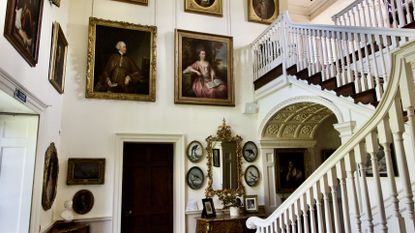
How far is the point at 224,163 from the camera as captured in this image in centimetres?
606

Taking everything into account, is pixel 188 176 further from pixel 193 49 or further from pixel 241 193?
pixel 193 49

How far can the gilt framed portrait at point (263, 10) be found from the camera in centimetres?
699

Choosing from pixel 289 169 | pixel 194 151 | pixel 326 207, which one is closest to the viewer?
pixel 326 207

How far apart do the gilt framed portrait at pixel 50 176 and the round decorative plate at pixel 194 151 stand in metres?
2.37

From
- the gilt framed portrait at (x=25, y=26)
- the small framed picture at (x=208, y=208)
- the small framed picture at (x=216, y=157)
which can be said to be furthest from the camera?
the small framed picture at (x=216, y=157)

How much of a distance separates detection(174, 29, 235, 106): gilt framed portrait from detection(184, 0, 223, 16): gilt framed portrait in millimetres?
572

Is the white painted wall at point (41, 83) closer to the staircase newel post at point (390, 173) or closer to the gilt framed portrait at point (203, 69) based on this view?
the gilt framed portrait at point (203, 69)

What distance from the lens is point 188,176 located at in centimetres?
577

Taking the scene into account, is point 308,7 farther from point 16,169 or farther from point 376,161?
point 16,169

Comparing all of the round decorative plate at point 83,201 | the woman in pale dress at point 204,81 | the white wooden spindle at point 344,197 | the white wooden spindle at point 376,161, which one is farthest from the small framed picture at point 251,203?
the white wooden spindle at point 376,161

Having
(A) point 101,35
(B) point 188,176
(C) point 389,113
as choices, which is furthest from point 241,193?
(C) point 389,113

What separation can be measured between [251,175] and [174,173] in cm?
164

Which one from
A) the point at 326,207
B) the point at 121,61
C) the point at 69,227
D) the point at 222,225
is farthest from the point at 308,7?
the point at 69,227

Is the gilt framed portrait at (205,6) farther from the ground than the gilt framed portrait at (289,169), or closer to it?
farther from the ground
